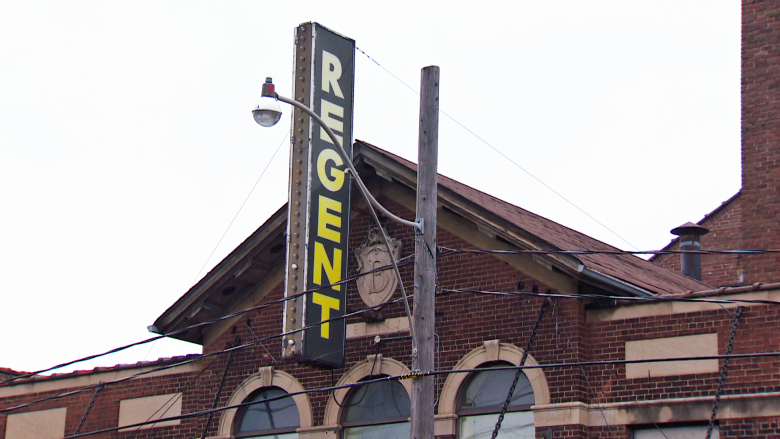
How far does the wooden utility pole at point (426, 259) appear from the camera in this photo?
505 inches

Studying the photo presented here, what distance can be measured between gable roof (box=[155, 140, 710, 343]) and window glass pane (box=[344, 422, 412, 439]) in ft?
10.9

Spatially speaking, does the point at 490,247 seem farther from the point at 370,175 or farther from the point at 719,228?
the point at 719,228

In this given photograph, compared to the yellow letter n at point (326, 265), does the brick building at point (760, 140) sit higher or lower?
higher

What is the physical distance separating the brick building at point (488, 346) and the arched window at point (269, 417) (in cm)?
3

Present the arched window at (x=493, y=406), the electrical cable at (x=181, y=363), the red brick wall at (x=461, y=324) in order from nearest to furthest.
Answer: the red brick wall at (x=461, y=324) < the arched window at (x=493, y=406) < the electrical cable at (x=181, y=363)

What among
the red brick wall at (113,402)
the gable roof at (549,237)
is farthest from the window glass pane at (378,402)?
the red brick wall at (113,402)

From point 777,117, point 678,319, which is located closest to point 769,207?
point 777,117

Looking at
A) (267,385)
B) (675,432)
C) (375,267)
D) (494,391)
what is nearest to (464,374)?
(494,391)

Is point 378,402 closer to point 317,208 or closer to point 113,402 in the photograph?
point 317,208

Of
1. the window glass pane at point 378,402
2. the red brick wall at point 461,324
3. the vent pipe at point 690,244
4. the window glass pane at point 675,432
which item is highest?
the vent pipe at point 690,244

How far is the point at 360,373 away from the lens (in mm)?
18516

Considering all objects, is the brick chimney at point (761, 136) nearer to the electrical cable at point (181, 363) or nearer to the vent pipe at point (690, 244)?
the vent pipe at point (690, 244)

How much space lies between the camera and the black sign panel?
17.6 m

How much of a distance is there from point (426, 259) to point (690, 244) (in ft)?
46.9
